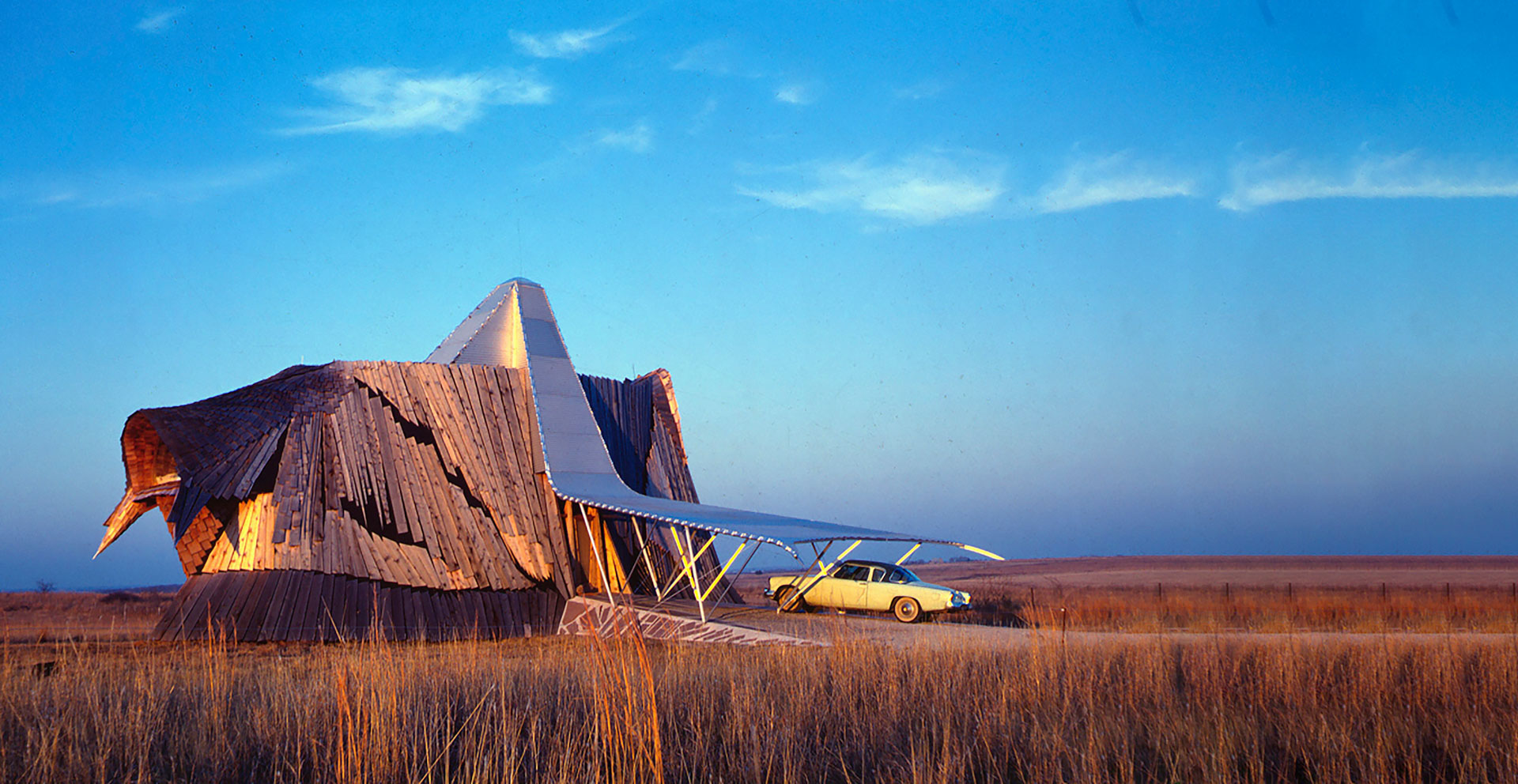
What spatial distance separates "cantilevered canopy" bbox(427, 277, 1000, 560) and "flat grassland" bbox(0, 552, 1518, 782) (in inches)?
195

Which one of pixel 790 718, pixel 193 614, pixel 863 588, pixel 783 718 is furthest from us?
pixel 863 588

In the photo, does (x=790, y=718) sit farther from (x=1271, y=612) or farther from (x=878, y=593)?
(x=1271, y=612)

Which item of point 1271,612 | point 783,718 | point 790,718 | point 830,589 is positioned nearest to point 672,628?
point 830,589

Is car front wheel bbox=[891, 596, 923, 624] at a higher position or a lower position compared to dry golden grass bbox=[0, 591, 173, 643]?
higher

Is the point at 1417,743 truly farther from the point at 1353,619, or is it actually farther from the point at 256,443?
the point at 256,443

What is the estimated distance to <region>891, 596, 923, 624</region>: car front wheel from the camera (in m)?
21.2

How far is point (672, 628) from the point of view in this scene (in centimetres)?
1631

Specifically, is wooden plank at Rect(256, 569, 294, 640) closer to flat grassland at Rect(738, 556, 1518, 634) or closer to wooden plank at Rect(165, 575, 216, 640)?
wooden plank at Rect(165, 575, 216, 640)

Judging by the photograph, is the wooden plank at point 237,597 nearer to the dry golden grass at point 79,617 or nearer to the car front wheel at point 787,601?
the dry golden grass at point 79,617

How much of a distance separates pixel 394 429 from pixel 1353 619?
2056 centimetres

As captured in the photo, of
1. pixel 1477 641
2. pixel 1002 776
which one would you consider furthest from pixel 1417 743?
pixel 1477 641

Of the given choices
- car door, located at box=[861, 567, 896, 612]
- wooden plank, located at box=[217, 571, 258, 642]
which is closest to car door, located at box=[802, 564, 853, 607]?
car door, located at box=[861, 567, 896, 612]

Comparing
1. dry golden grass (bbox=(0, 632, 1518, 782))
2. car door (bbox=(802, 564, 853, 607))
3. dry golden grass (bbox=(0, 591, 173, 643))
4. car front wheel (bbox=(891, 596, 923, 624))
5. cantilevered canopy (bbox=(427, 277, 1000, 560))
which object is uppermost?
cantilevered canopy (bbox=(427, 277, 1000, 560))

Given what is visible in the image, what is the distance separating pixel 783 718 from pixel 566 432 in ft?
46.5
